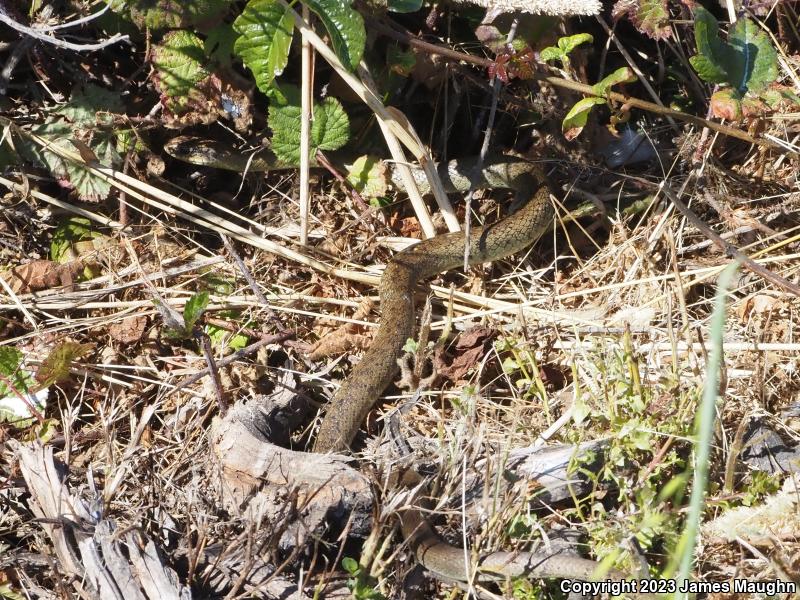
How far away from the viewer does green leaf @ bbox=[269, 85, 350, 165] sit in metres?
3.54

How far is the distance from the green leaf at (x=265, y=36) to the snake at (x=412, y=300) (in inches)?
26.1

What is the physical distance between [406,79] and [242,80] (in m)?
0.77

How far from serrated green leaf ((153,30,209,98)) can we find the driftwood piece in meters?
1.72

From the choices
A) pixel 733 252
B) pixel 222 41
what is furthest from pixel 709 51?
pixel 222 41

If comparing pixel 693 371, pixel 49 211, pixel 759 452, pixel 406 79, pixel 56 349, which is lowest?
pixel 759 452

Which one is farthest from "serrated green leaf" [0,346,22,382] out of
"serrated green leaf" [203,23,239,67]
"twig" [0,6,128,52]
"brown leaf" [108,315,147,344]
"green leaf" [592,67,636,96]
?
"green leaf" [592,67,636,96]

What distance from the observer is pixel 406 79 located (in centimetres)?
379

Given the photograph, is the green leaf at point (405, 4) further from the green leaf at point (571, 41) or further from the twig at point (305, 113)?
the green leaf at point (571, 41)

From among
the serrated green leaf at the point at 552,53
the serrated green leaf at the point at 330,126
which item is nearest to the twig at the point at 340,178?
the serrated green leaf at the point at 330,126

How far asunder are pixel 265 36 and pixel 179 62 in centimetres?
60

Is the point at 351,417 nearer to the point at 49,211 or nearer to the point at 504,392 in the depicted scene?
the point at 504,392

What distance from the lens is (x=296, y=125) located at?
3.56 meters

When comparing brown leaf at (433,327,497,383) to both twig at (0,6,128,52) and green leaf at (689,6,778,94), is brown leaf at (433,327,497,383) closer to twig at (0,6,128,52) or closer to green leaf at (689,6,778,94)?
green leaf at (689,6,778,94)

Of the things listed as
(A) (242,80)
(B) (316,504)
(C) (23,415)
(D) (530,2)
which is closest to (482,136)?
(D) (530,2)
